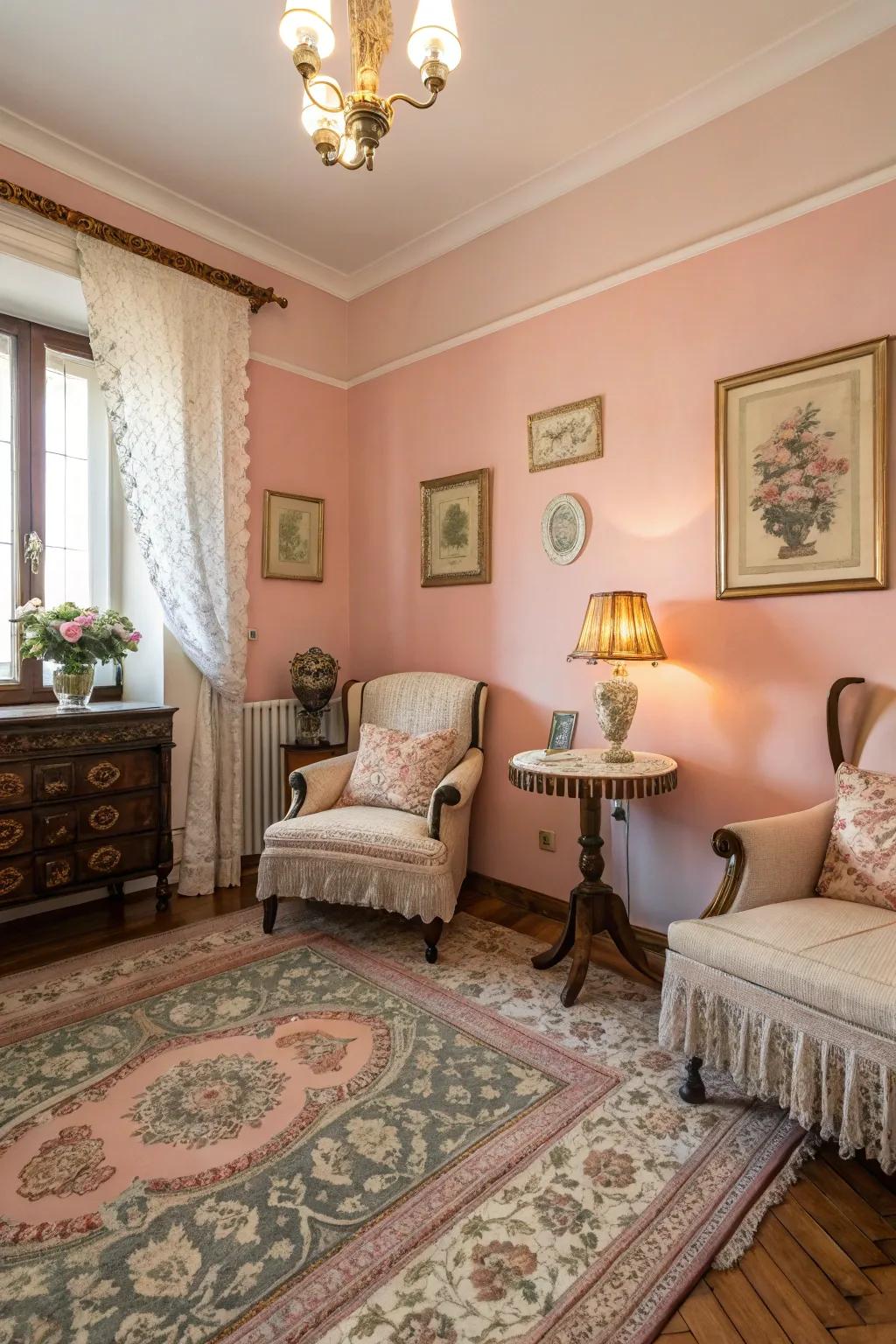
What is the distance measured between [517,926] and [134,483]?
266 cm

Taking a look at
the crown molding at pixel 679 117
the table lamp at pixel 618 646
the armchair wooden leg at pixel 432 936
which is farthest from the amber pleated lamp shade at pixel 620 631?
the crown molding at pixel 679 117

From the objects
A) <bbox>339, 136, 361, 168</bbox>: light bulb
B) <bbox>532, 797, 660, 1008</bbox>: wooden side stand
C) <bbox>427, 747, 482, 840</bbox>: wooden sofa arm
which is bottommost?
<bbox>532, 797, 660, 1008</bbox>: wooden side stand

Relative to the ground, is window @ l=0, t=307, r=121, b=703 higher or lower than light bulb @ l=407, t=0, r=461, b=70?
lower

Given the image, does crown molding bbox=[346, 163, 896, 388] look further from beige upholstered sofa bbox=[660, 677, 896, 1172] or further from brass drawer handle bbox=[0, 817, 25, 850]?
brass drawer handle bbox=[0, 817, 25, 850]

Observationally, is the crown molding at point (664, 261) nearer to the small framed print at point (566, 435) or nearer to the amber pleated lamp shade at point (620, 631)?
the small framed print at point (566, 435)

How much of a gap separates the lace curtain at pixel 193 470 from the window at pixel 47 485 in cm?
50

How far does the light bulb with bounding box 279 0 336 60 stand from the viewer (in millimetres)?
1628

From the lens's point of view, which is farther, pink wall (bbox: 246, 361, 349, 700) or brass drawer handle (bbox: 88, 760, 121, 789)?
pink wall (bbox: 246, 361, 349, 700)

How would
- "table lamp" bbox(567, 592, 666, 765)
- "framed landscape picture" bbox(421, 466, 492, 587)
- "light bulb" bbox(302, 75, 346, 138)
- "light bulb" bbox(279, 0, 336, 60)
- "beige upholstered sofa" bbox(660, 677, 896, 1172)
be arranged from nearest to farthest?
1. "beige upholstered sofa" bbox(660, 677, 896, 1172)
2. "light bulb" bbox(279, 0, 336, 60)
3. "light bulb" bbox(302, 75, 346, 138)
4. "table lamp" bbox(567, 592, 666, 765)
5. "framed landscape picture" bbox(421, 466, 492, 587)

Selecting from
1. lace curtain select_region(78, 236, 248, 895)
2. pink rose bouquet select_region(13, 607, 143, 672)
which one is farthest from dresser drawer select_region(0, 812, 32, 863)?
lace curtain select_region(78, 236, 248, 895)

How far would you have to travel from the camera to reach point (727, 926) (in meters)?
1.83

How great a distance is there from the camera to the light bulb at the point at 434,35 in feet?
5.43

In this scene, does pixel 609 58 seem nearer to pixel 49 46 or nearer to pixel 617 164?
pixel 617 164

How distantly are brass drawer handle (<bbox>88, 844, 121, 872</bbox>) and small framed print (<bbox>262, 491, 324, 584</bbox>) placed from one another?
1.60 meters
